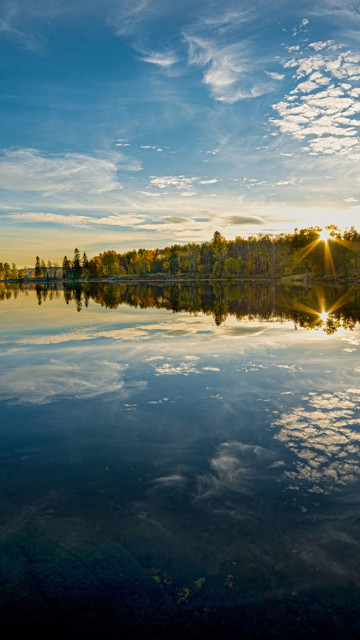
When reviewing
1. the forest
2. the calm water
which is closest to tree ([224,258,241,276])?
the forest

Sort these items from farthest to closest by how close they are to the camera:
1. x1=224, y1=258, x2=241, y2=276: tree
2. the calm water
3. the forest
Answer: x1=224, y1=258, x2=241, y2=276: tree → the forest → the calm water

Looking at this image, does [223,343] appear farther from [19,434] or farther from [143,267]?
[143,267]

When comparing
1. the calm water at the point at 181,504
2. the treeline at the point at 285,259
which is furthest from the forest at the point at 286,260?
the calm water at the point at 181,504

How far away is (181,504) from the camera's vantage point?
578 centimetres

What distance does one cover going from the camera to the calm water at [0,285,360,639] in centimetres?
403

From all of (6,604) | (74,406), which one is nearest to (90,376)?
(74,406)

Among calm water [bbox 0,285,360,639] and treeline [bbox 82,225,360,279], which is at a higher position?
A: treeline [bbox 82,225,360,279]

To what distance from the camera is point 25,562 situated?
4.68 m

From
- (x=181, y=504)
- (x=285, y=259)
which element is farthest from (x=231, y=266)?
(x=181, y=504)

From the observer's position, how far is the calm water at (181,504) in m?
4.03

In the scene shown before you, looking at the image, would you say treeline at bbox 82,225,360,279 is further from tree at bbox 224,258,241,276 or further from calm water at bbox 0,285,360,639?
calm water at bbox 0,285,360,639

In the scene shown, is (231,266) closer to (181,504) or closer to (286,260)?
(286,260)

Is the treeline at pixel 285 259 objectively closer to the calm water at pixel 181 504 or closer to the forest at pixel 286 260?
the forest at pixel 286 260

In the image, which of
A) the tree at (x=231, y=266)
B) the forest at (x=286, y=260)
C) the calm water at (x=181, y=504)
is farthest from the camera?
the tree at (x=231, y=266)
